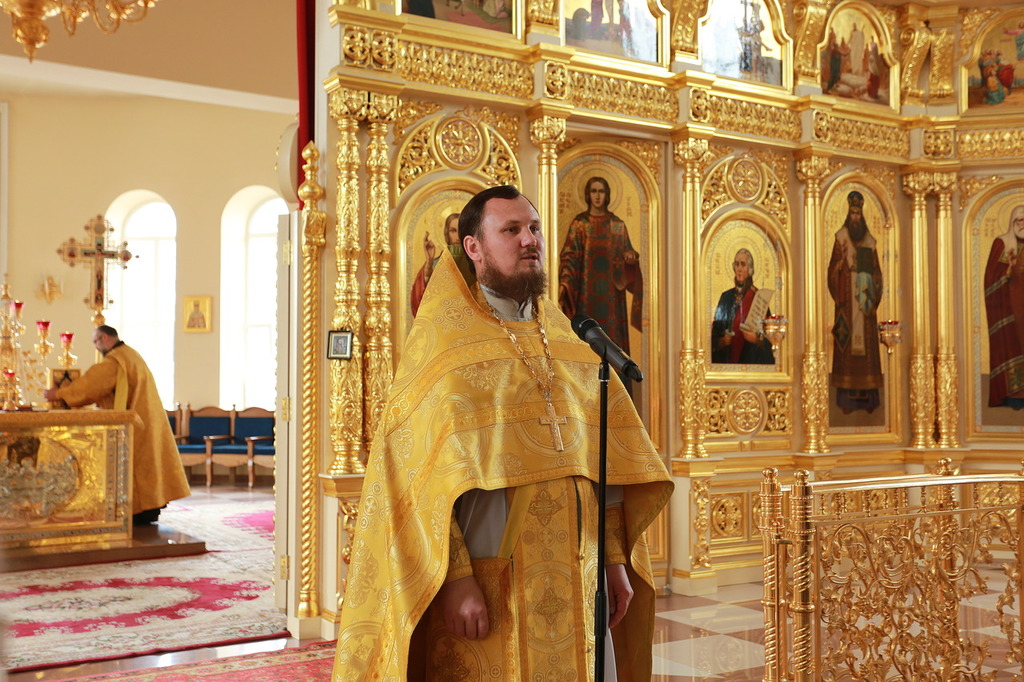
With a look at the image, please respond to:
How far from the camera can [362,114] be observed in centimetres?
598

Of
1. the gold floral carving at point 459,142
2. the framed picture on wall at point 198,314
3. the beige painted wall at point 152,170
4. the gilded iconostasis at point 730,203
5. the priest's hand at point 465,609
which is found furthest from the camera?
the framed picture on wall at point 198,314

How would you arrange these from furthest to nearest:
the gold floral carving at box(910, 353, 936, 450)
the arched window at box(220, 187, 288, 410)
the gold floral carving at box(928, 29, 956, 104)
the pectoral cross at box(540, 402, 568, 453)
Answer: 1. the arched window at box(220, 187, 288, 410)
2. the gold floral carving at box(928, 29, 956, 104)
3. the gold floral carving at box(910, 353, 936, 450)
4. the pectoral cross at box(540, 402, 568, 453)

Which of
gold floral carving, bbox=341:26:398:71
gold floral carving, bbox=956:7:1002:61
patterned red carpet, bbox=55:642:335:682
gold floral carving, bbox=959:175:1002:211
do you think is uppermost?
gold floral carving, bbox=956:7:1002:61

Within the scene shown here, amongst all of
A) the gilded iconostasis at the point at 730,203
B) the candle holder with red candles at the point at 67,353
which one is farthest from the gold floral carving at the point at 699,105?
the candle holder with red candles at the point at 67,353

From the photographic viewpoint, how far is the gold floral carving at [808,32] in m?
7.88

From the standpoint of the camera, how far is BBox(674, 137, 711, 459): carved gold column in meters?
7.28

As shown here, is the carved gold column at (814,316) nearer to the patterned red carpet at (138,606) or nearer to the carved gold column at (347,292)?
the carved gold column at (347,292)

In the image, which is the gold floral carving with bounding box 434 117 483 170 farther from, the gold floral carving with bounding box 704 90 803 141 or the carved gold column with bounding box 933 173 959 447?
the carved gold column with bounding box 933 173 959 447

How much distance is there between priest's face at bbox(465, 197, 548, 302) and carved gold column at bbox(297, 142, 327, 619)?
10.5 ft

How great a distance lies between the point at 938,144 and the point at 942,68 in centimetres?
67

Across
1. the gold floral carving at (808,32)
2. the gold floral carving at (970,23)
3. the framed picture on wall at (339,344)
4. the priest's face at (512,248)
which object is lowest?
the framed picture on wall at (339,344)

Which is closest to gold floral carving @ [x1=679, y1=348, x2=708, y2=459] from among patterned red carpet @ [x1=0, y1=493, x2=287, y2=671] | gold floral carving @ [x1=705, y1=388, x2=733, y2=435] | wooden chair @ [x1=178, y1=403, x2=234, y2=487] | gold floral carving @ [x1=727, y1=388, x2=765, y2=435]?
gold floral carving @ [x1=705, y1=388, x2=733, y2=435]

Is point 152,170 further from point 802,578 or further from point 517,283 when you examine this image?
point 517,283

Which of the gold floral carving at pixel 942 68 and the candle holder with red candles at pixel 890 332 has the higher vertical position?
the gold floral carving at pixel 942 68
